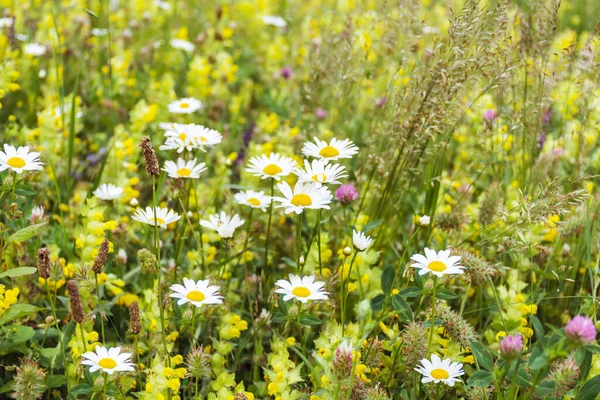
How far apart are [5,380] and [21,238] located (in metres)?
0.44

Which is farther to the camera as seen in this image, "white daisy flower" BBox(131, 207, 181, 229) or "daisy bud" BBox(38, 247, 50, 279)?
"white daisy flower" BBox(131, 207, 181, 229)

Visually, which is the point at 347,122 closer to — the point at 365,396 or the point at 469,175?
the point at 469,175

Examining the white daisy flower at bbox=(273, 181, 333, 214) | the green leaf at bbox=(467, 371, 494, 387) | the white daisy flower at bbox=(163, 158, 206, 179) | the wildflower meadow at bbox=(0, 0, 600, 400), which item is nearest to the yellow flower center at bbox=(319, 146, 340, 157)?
the wildflower meadow at bbox=(0, 0, 600, 400)

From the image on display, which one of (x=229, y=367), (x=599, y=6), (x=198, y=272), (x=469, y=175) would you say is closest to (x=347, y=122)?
(x=469, y=175)

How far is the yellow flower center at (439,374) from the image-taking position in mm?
1606

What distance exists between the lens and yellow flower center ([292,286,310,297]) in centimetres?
169

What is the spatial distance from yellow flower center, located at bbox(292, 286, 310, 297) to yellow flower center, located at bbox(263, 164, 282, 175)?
48cm

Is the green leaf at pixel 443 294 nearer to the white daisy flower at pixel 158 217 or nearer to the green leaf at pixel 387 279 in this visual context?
the green leaf at pixel 387 279

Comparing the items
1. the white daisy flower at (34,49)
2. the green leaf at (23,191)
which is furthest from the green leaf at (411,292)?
the white daisy flower at (34,49)

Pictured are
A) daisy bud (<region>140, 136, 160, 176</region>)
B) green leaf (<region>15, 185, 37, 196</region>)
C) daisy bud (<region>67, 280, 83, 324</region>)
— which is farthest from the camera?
green leaf (<region>15, 185, 37, 196</region>)

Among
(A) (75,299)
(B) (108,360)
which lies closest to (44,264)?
(A) (75,299)

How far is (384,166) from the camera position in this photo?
7.86 ft

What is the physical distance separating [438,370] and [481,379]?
0.42ft

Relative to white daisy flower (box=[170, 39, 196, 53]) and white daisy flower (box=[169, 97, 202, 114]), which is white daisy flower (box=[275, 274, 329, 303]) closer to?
white daisy flower (box=[169, 97, 202, 114])
